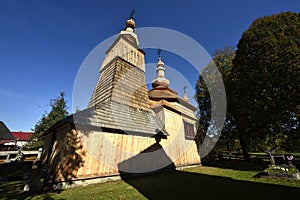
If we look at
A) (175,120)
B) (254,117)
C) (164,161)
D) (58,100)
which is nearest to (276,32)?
(254,117)

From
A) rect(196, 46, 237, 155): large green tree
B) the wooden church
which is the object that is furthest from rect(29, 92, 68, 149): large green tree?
rect(196, 46, 237, 155): large green tree

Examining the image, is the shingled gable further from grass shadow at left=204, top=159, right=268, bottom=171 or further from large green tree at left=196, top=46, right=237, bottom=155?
large green tree at left=196, top=46, right=237, bottom=155

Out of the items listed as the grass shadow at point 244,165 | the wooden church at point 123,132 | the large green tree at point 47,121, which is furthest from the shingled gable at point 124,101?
the large green tree at point 47,121

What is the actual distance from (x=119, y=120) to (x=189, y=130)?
30.7ft

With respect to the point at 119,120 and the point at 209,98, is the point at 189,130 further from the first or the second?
the point at 119,120

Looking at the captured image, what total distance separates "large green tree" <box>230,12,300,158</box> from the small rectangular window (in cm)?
505

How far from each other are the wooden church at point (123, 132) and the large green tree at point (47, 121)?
19599mm

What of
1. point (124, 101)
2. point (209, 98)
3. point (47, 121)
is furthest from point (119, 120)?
point (47, 121)

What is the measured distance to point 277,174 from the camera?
337 inches

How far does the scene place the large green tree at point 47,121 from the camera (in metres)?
28.3

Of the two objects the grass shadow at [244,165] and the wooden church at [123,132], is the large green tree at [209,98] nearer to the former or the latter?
the grass shadow at [244,165]

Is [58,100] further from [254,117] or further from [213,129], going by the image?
[254,117]

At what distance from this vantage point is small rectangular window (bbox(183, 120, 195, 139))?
51.4 ft

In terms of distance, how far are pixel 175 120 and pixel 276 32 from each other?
41.0 ft
